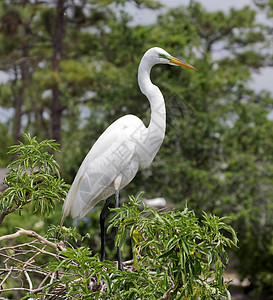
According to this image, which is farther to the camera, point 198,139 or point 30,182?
point 198,139

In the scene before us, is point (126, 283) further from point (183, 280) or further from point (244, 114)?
point (244, 114)

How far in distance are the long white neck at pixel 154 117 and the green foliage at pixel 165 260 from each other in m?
0.66

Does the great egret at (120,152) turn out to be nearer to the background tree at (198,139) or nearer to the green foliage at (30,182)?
the green foliage at (30,182)

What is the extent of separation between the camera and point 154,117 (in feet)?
7.06

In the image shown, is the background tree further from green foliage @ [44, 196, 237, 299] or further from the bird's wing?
green foliage @ [44, 196, 237, 299]

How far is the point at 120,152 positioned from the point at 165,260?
859 mm

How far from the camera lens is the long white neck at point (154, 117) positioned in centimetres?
215

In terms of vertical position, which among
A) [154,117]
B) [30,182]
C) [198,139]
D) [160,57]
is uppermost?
[160,57]

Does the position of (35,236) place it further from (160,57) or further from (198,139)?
(198,139)

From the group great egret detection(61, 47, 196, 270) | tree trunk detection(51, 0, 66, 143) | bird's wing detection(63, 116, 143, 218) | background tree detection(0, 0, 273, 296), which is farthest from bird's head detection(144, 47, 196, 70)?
tree trunk detection(51, 0, 66, 143)

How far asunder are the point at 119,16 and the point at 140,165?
11.8 feet

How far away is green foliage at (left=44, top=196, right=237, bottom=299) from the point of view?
1369 millimetres

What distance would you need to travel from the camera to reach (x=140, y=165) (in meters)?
2.33

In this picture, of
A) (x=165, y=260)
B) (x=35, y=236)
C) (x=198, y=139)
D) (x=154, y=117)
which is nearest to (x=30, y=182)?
(x=35, y=236)
